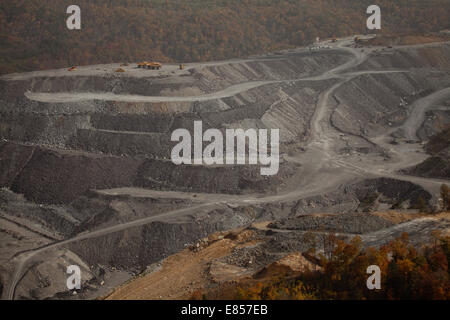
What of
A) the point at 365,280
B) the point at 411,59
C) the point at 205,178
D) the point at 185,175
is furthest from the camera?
the point at 411,59

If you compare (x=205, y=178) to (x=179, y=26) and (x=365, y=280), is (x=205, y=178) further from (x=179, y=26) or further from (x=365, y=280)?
(x=179, y=26)

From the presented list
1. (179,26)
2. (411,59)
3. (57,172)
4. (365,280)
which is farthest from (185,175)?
(179,26)

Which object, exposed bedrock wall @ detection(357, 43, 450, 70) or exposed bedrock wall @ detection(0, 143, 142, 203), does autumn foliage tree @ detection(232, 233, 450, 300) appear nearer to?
exposed bedrock wall @ detection(0, 143, 142, 203)

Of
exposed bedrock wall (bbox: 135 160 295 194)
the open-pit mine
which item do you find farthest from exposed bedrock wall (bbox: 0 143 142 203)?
exposed bedrock wall (bbox: 135 160 295 194)

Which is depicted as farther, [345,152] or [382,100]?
[382,100]
